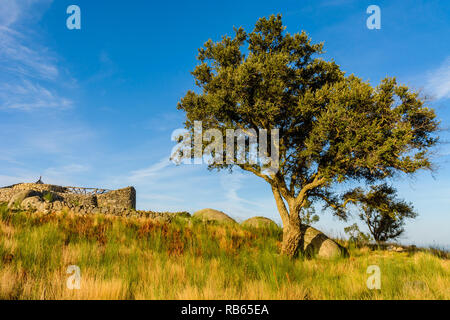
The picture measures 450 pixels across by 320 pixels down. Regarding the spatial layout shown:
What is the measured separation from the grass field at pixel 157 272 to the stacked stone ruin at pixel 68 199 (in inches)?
237

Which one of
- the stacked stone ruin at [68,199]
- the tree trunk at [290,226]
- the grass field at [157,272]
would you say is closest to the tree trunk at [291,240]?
the tree trunk at [290,226]

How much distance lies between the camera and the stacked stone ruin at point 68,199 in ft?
63.0

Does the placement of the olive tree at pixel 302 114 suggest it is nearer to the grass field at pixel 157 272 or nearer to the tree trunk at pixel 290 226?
the tree trunk at pixel 290 226

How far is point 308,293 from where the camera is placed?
6379mm

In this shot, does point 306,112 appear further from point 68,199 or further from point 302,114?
point 68,199

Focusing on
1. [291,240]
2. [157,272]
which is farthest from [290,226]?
[157,272]

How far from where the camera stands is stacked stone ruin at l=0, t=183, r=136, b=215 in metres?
19.2

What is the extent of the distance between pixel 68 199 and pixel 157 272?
27274 mm

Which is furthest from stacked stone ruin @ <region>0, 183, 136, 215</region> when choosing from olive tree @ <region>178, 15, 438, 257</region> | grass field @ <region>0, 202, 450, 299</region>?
olive tree @ <region>178, 15, 438, 257</region>

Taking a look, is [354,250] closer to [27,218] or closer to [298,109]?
[298,109]

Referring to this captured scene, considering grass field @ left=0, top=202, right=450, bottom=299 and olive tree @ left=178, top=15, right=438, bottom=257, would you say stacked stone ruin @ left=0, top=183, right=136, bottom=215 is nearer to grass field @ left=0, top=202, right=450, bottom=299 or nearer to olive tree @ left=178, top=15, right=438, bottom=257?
grass field @ left=0, top=202, right=450, bottom=299
